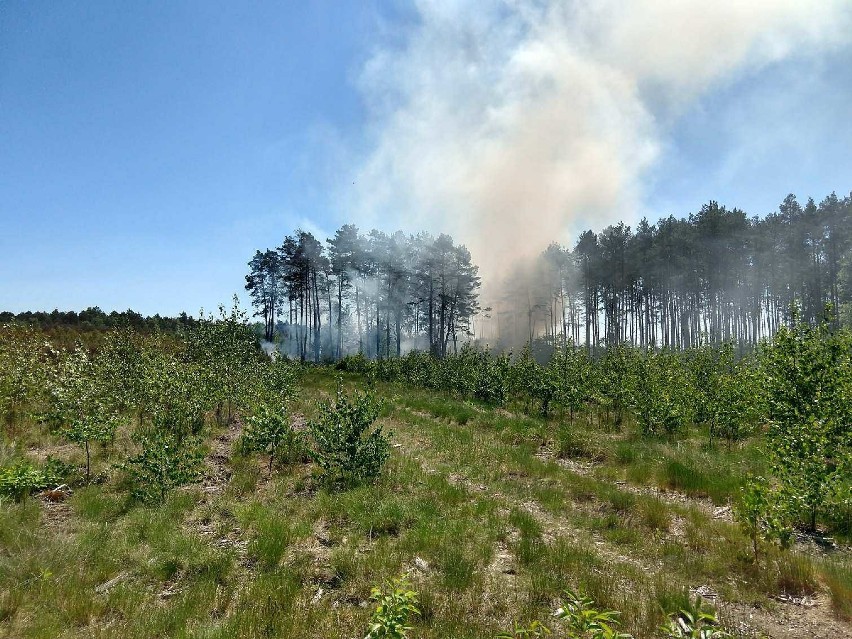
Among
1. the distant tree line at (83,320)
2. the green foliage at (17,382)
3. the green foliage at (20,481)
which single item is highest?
the distant tree line at (83,320)

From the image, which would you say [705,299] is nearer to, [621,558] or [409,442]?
[409,442]

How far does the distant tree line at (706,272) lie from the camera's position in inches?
1805

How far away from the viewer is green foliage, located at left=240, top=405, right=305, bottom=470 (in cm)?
1101

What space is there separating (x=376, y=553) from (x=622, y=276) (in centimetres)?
5820

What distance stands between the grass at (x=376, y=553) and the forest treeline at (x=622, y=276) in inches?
1355

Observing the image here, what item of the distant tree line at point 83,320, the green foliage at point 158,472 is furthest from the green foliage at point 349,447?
the distant tree line at point 83,320

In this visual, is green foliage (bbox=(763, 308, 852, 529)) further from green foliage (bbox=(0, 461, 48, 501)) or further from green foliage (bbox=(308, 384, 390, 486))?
green foliage (bbox=(0, 461, 48, 501))

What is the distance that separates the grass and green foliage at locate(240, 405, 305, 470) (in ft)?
1.95

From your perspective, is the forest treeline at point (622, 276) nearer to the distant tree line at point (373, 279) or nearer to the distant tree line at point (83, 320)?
the distant tree line at point (373, 279)

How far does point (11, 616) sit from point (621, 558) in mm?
8356

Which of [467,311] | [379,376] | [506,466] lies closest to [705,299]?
[467,311]

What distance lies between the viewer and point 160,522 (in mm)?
7469

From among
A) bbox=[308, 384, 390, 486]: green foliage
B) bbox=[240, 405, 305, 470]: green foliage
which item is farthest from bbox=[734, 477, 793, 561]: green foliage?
bbox=[240, 405, 305, 470]: green foliage

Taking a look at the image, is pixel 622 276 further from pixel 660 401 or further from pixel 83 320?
pixel 83 320
